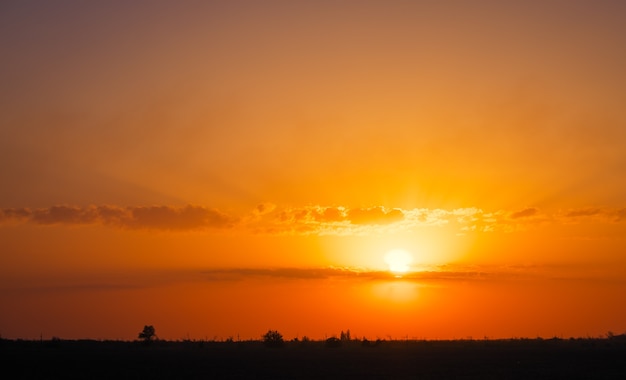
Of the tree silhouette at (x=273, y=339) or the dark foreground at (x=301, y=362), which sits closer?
the dark foreground at (x=301, y=362)

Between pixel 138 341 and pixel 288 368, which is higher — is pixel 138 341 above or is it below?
above

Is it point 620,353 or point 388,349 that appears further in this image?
point 388,349

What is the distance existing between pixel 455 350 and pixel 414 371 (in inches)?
791

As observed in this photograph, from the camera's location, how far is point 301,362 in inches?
2180

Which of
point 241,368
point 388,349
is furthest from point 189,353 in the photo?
point 388,349

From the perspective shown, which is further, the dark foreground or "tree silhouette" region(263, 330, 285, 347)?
"tree silhouette" region(263, 330, 285, 347)

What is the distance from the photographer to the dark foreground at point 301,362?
45969mm

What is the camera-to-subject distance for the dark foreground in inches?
1810

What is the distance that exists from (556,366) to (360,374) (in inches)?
581

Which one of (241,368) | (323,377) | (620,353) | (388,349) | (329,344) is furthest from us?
(329,344)

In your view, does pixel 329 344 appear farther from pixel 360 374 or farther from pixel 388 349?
pixel 360 374

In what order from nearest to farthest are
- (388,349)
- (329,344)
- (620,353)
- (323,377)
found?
(323,377)
(620,353)
(388,349)
(329,344)

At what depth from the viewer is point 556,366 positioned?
5138 centimetres

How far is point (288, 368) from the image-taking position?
5075 centimetres
